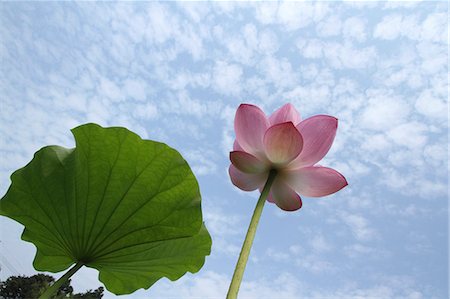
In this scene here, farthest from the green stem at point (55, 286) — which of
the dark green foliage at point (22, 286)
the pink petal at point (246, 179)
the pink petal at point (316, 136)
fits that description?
the dark green foliage at point (22, 286)

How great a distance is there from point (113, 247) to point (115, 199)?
0.42 ft

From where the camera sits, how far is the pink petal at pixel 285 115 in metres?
0.86

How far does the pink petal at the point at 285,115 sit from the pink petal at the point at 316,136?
0.20 feet

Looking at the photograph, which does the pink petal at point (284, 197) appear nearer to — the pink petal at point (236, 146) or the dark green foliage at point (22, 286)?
the pink petal at point (236, 146)

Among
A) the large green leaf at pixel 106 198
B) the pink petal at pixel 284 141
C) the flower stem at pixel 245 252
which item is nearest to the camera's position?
the flower stem at pixel 245 252

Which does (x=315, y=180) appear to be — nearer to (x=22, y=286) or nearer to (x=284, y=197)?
(x=284, y=197)

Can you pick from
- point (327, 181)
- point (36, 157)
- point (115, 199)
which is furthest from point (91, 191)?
point (327, 181)

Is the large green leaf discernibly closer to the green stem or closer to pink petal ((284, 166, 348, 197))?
the green stem

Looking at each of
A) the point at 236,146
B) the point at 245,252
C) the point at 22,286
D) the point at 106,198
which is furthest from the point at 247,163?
the point at 22,286

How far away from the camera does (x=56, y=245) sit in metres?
1.17

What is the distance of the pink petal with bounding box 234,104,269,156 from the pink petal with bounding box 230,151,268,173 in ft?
0.08

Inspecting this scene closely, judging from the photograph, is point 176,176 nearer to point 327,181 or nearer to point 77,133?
point 77,133

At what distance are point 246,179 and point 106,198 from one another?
420 millimetres

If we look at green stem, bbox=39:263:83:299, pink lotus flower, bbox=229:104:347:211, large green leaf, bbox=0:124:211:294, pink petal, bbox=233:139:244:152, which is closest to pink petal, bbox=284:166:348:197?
pink lotus flower, bbox=229:104:347:211
